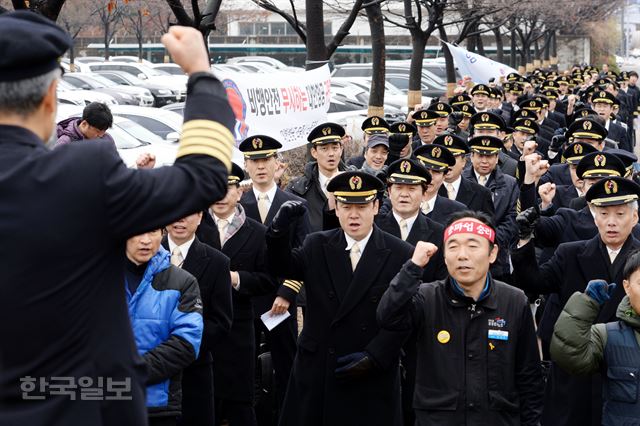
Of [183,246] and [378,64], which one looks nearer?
[183,246]

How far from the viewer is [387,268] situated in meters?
6.27

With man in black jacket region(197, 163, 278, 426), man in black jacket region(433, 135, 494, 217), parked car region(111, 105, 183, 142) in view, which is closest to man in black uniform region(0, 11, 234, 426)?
man in black jacket region(197, 163, 278, 426)

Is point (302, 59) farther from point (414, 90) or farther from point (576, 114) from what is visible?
point (576, 114)

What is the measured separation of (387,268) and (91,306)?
3.65m

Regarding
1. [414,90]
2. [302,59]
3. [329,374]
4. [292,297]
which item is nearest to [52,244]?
[329,374]

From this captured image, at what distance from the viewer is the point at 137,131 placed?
59.6 ft

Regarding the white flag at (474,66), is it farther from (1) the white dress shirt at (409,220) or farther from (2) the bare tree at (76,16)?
(2) the bare tree at (76,16)

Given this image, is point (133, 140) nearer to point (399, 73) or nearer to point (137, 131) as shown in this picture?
point (137, 131)

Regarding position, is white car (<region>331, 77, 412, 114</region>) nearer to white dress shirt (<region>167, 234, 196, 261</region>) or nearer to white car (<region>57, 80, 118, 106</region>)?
white car (<region>57, 80, 118, 106</region>)

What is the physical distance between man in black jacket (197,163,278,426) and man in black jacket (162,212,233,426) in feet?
1.08

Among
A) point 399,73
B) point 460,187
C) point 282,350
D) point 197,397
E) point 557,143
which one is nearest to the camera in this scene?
point 197,397

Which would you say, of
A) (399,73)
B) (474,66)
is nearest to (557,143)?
(474,66)

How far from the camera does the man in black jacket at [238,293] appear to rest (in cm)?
695

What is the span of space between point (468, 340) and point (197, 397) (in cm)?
180
